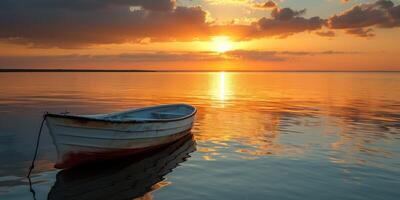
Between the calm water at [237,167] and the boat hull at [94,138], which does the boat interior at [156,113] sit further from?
the boat hull at [94,138]

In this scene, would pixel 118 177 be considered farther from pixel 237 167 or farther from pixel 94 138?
pixel 237 167

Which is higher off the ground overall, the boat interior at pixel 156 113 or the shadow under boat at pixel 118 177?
the boat interior at pixel 156 113

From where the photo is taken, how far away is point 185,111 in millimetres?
23844

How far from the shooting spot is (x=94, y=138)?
14156mm

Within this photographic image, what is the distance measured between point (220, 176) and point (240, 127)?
1182 cm

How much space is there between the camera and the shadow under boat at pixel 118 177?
1138cm

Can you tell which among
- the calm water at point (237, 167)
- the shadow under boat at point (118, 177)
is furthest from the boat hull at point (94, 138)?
the calm water at point (237, 167)

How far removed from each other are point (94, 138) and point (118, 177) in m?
1.92

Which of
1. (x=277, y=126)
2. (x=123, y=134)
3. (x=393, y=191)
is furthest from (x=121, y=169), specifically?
(x=277, y=126)

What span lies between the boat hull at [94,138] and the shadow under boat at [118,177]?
390 mm

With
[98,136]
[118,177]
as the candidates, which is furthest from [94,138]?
[118,177]

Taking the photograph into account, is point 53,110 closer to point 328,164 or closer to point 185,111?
point 185,111

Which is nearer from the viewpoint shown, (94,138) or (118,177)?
(118,177)

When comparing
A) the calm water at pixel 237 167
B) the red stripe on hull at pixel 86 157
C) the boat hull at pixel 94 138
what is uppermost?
the boat hull at pixel 94 138
